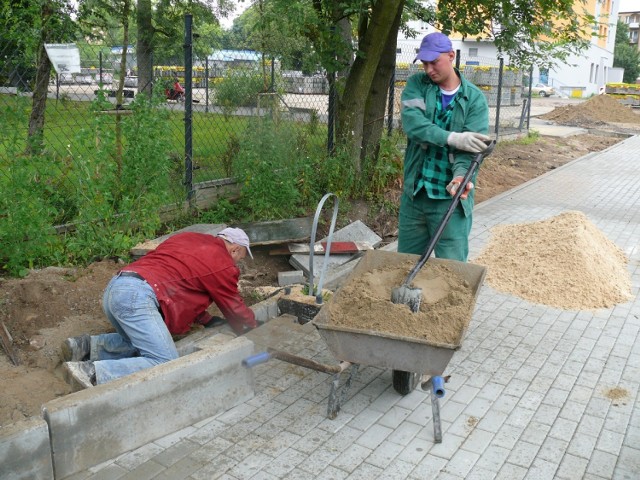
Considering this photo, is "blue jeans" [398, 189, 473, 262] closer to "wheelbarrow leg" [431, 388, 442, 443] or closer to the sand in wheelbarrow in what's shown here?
the sand in wheelbarrow

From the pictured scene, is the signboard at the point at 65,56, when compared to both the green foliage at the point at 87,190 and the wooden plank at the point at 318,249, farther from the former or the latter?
the wooden plank at the point at 318,249

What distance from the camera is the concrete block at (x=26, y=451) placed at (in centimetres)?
327

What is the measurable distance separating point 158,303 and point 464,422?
2085 millimetres

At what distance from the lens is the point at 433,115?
→ 4.72 m

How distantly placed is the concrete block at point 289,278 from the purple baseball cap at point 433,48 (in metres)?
2.73

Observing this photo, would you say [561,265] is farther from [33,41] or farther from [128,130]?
[33,41]

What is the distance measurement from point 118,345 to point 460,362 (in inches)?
98.0

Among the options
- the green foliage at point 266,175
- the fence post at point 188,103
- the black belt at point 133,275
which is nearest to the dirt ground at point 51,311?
the green foliage at point 266,175

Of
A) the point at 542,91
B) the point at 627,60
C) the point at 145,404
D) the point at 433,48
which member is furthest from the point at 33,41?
the point at 627,60

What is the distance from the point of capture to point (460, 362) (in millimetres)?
5125

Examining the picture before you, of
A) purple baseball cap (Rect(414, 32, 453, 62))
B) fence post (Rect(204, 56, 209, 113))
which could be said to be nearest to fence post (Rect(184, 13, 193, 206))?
fence post (Rect(204, 56, 209, 113))

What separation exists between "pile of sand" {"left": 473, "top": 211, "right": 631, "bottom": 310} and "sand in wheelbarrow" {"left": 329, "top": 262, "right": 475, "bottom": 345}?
7.69 feet

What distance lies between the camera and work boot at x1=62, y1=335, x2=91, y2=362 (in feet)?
15.0

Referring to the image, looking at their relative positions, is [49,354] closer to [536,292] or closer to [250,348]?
[250,348]
